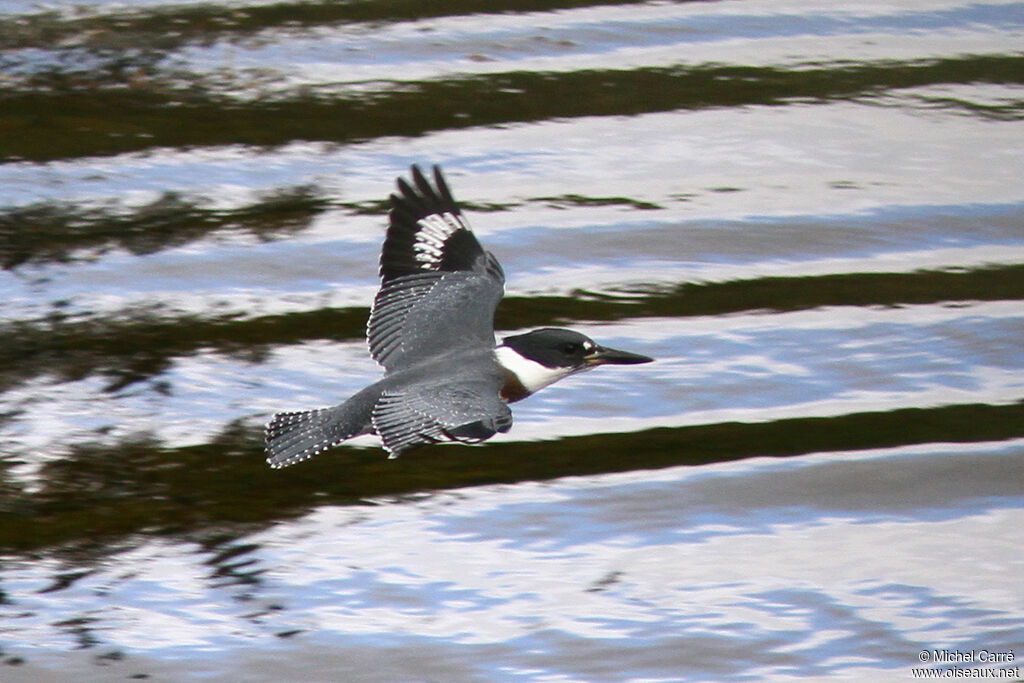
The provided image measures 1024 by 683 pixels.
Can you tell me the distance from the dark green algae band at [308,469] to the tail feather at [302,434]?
0.84 feet

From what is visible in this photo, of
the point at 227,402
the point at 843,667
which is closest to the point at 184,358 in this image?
the point at 227,402

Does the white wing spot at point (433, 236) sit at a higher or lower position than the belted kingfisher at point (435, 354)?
higher

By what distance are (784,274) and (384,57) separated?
8.75ft

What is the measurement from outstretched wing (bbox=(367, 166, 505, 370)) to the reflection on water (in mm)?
399

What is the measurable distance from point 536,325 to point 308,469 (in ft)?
3.87

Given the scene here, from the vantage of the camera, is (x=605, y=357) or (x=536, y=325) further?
(x=536, y=325)

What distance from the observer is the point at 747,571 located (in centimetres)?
444

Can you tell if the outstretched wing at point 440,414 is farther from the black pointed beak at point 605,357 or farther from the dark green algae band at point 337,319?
the dark green algae band at point 337,319

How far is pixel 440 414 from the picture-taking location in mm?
4211

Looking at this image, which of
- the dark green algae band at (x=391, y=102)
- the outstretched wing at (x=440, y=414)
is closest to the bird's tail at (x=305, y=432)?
the outstretched wing at (x=440, y=414)

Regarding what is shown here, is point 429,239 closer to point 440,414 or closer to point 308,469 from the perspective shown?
point 308,469

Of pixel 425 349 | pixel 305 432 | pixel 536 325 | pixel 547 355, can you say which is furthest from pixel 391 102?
A: pixel 305 432

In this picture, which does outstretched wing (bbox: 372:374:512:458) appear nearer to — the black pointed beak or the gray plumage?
the gray plumage

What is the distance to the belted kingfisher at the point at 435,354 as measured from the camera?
13.9 ft
